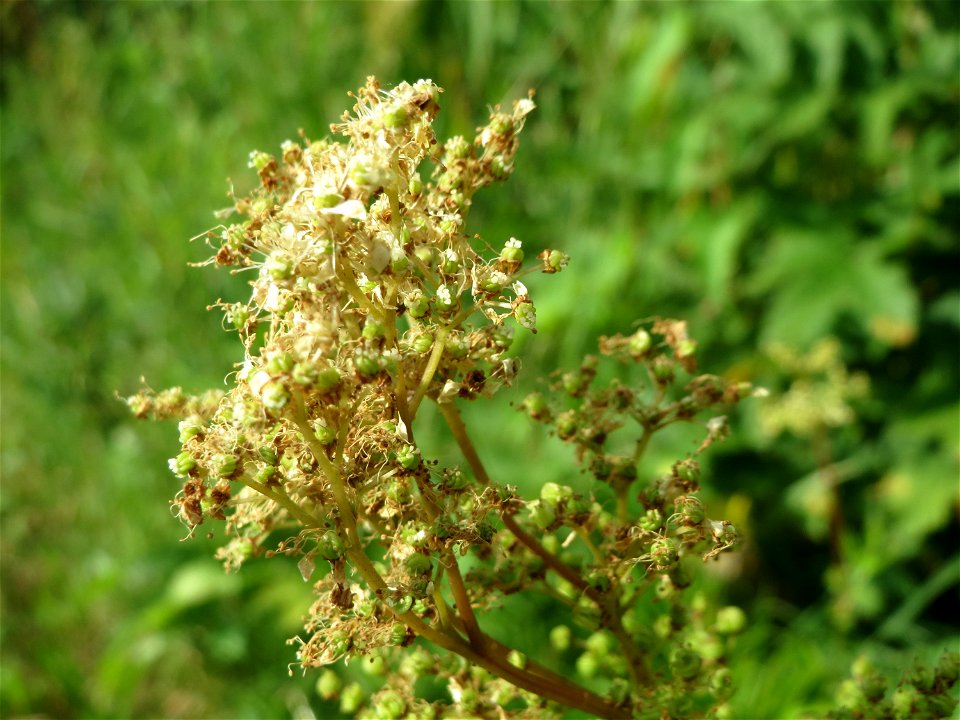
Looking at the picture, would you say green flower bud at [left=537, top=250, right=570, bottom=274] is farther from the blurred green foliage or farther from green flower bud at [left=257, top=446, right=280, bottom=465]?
the blurred green foliage

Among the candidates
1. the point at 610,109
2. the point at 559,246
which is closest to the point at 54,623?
the point at 559,246

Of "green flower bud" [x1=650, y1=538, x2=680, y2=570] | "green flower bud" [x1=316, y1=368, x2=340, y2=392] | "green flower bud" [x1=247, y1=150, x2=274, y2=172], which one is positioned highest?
"green flower bud" [x1=247, y1=150, x2=274, y2=172]

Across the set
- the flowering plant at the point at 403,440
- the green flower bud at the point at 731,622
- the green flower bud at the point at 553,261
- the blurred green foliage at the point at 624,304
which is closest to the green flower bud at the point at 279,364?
the flowering plant at the point at 403,440

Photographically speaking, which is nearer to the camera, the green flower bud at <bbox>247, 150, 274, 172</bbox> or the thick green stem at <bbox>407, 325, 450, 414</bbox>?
the thick green stem at <bbox>407, 325, 450, 414</bbox>

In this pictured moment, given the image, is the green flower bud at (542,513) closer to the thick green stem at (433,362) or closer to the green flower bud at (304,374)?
the thick green stem at (433,362)

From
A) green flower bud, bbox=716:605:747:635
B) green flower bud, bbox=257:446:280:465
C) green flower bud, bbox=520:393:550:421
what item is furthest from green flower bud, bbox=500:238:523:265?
green flower bud, bbox=716:605:747:635

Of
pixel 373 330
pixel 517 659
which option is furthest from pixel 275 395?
pixel 517 659

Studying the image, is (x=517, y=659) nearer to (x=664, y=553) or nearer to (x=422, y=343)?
(x=664, y=553)
